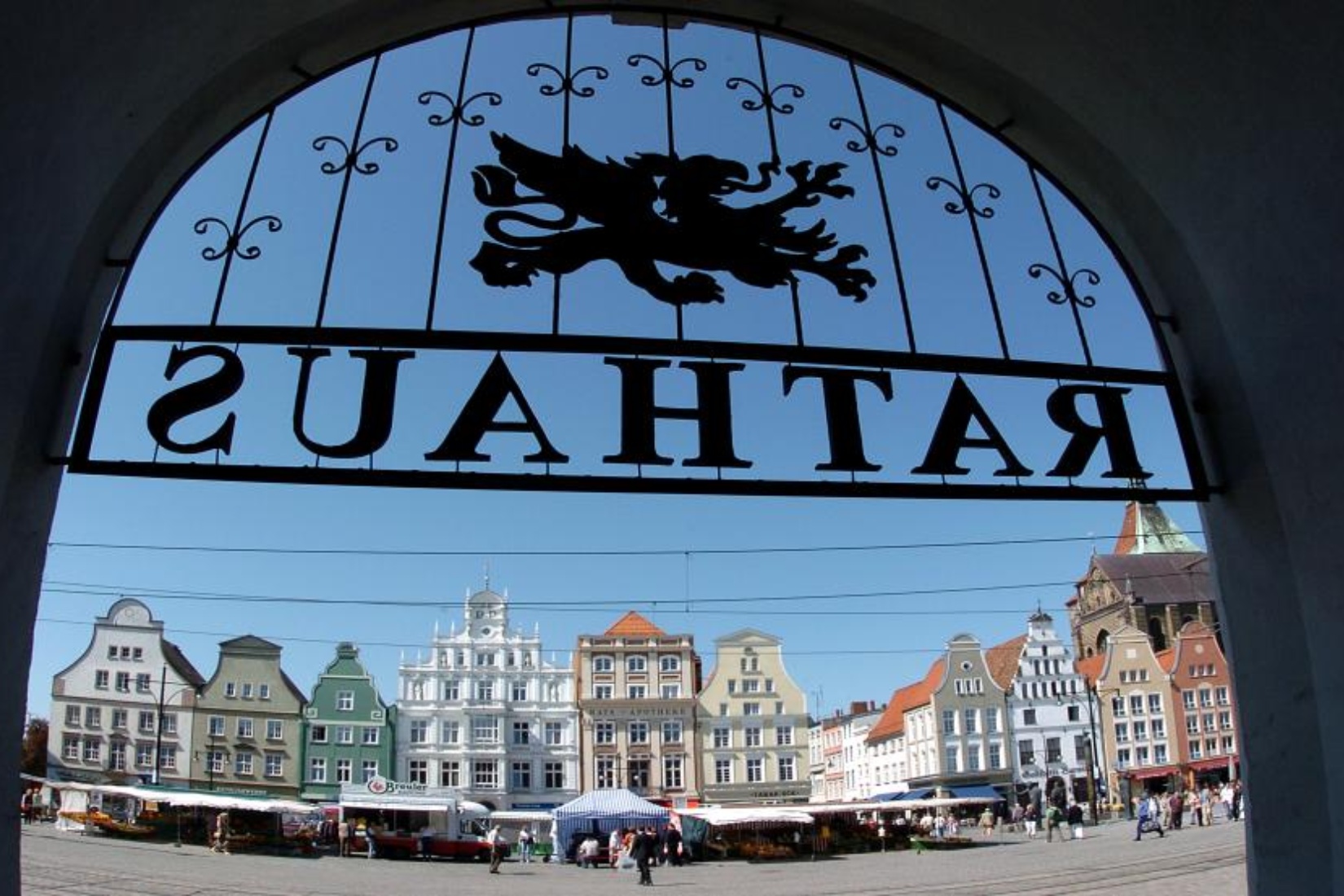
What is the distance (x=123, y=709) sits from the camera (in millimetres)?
48656

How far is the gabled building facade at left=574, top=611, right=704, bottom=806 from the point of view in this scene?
55.9m

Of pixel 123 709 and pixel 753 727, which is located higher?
pixel 123 709

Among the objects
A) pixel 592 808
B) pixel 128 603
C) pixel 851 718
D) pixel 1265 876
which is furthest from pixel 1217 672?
pixel 1265 876

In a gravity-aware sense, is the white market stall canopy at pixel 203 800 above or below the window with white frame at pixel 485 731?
below

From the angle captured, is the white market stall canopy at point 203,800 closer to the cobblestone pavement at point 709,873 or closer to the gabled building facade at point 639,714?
the cobblestone pavement at point 709,873

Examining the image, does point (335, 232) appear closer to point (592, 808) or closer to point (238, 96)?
point (238, 96)

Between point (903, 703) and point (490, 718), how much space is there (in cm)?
2836

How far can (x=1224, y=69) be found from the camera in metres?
3.41

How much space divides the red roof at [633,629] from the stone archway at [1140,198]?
54676mm

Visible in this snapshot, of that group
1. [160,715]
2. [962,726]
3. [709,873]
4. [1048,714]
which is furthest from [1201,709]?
[160,715]

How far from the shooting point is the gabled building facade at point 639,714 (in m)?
55.9

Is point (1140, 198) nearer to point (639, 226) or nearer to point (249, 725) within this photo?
point (639, 226)

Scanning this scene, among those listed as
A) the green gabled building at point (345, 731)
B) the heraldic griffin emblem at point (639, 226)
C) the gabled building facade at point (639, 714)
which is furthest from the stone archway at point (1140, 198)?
the gabled building facade at point (639, 714)

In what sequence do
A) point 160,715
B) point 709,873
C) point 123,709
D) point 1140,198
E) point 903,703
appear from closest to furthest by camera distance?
point 1140,198 < point 709,873 < point 160,715 < point 123,709 < point 903,703
